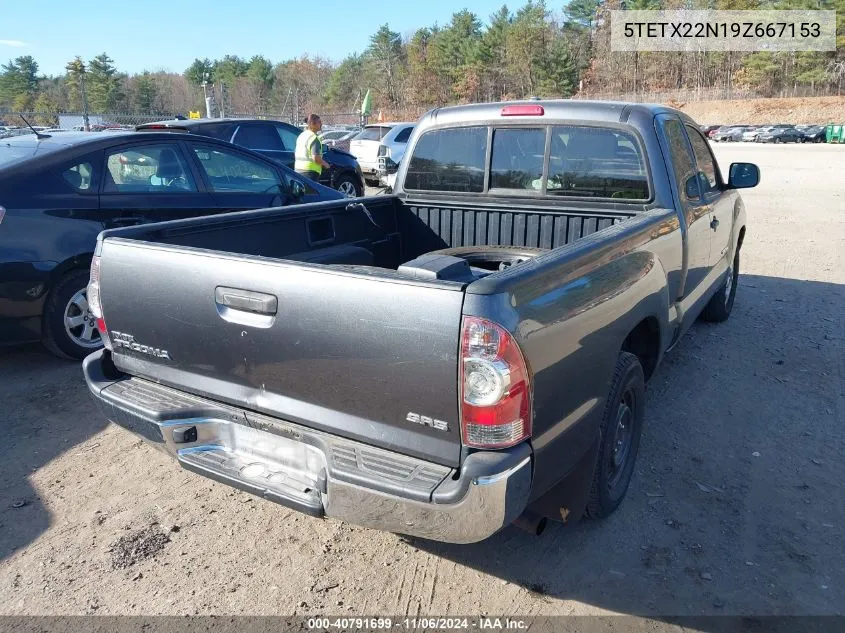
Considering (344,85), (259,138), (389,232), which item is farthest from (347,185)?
(344,85)

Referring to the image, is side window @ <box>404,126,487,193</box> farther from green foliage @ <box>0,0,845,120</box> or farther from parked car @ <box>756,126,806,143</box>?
green foliage @ <box>0,0,845,120</box>

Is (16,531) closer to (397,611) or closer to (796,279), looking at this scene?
(397,611)

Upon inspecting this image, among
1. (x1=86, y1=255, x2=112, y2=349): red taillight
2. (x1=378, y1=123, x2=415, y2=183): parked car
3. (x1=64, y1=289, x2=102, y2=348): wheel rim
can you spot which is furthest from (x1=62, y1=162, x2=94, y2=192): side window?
(x1=378, y1=123, x2=415, y2=183): parked car

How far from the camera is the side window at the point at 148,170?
525cm

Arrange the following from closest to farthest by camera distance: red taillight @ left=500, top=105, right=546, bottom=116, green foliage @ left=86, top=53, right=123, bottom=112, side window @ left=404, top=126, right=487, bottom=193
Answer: red taillight @ left=500, top=105, right=546, bottom=116, side window @ left=404, top=126, right=487, bottom=193, green foliage @ left=86, top=53, right=123, bottom=112

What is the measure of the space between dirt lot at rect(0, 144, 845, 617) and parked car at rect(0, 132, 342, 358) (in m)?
0.59

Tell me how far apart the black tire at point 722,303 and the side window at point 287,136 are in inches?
327

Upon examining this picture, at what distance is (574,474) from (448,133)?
2.65 m

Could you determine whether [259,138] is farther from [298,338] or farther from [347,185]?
[298,338]

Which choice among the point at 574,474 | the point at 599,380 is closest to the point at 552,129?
the point at 599,380

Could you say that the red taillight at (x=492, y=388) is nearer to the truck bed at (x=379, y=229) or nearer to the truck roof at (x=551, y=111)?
the truck bed at (x=379, y=229)

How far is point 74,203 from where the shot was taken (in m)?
4.92

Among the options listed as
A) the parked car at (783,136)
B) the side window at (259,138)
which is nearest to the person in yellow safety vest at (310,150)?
the side window at (259,138)

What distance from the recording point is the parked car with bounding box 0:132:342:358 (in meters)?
4.64
